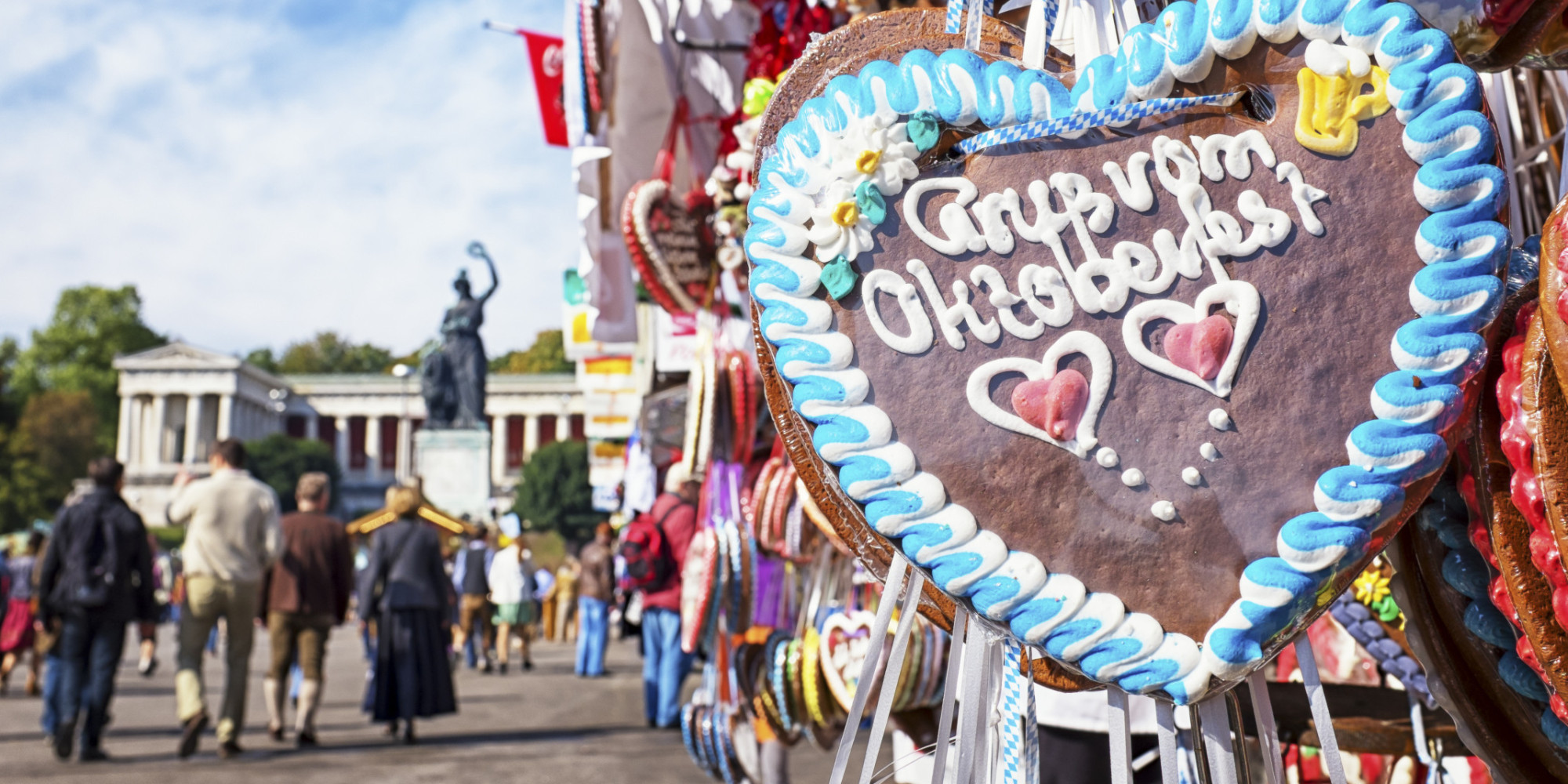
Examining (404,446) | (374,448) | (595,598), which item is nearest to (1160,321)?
(595,598)

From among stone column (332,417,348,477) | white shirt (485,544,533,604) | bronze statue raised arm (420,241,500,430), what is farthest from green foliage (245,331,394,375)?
white shirt (485,544,533,604)

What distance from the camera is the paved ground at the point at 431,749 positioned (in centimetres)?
652

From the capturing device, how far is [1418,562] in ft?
3.79

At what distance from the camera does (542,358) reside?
8238 centimetres

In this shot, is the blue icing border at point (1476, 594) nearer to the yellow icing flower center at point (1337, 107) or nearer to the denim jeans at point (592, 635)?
the yellow icing flower center at point (1337, 107)

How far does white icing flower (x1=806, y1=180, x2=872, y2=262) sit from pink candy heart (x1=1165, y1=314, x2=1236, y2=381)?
259mm

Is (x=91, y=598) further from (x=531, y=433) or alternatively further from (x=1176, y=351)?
(x=531, y=433)

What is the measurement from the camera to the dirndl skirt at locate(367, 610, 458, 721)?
7863 millimetres

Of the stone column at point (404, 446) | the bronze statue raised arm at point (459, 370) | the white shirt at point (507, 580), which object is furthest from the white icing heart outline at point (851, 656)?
the stone column at point (404, 446)

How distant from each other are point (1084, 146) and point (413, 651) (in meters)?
7.52

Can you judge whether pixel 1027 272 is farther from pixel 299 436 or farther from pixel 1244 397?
pixel 299 436

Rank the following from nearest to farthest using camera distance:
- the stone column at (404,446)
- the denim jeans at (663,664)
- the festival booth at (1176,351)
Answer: the festival booth at (1176,351) < the denim jeans at (663,664) < the stone column at (404,446)

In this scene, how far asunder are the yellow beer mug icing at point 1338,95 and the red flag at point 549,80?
6068mm

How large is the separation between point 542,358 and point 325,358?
914 inches
